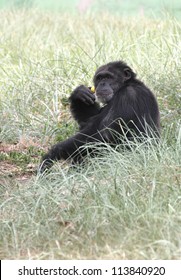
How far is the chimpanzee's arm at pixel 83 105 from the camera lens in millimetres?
7121

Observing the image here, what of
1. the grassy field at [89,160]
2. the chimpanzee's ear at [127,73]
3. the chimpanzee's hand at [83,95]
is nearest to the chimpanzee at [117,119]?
the chimpanzee's ear at [127,73]

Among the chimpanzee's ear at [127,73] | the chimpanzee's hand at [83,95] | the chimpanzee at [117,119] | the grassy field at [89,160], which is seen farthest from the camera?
the chimpanzee's hand at [83,95]

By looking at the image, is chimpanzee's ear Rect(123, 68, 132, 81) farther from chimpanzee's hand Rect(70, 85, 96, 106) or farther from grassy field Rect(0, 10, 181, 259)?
grassy field Rect(0, 10, 181, 259)

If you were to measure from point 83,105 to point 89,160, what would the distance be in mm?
1182

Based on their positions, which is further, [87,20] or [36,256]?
[87,20]

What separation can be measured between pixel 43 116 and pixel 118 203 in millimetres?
3290

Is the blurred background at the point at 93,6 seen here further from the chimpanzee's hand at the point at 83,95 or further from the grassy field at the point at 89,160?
the chimpanzee's hand at the point at 83,95

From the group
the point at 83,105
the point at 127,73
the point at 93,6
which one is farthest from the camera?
the point at 93,6

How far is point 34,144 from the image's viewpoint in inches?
301

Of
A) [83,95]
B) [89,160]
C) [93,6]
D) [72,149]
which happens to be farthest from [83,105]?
[93,6]

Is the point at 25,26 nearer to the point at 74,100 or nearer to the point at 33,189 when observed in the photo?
the point at 74,100

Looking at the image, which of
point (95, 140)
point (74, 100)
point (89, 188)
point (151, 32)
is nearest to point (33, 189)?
point (89, 188)

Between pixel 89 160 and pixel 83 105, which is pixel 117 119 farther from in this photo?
pixel 83 105

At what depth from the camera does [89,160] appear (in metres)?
6.18
